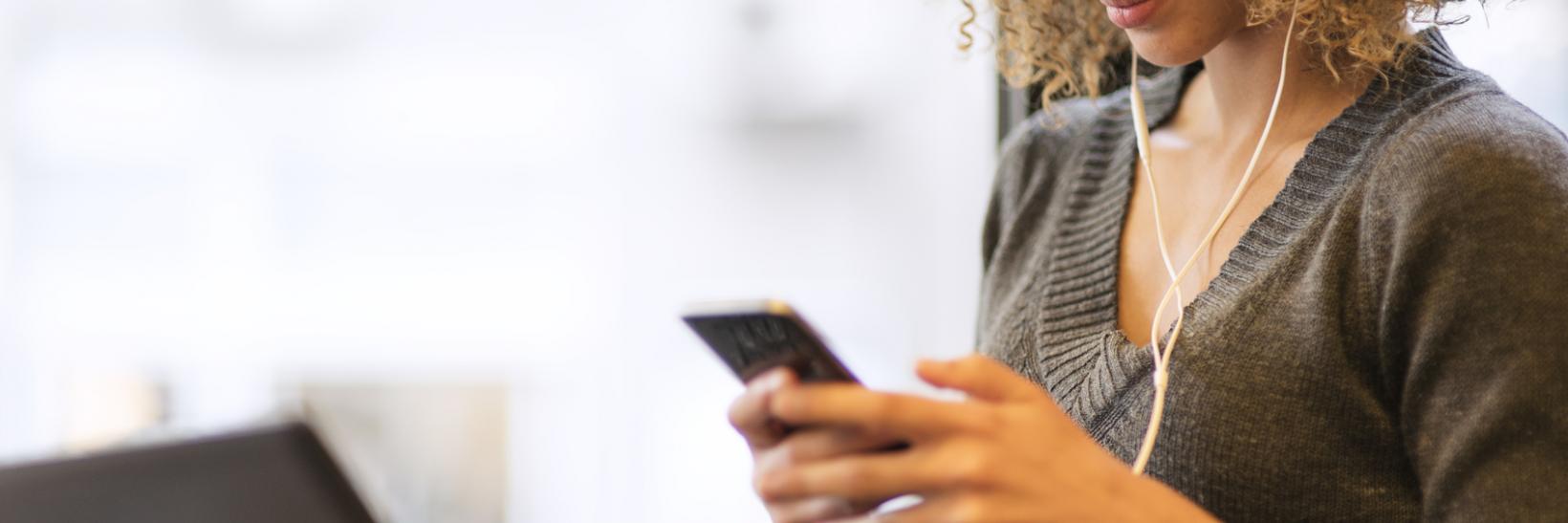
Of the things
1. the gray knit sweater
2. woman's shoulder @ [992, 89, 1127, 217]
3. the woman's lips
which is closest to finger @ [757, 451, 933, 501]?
the gray knit sweater

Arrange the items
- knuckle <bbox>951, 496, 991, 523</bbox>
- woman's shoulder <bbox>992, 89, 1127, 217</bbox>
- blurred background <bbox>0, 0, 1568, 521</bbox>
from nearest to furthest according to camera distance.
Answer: knuckle <bbox>951, 496, 991, 523</bbox> → woman's shoulder <bbox>992, 89, 1127, 217</bbox> → blurred background <bbox>0, 0, 1568, 521</bbox>

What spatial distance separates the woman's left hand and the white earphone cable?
0.21 m

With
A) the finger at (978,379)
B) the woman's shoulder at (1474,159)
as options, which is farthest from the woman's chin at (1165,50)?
the finger at (978,379)

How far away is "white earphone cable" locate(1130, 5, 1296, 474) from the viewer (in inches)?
28.1

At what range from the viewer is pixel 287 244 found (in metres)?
2.10

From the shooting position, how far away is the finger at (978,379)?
19.3 inches

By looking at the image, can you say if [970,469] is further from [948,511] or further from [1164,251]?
[1164,251]

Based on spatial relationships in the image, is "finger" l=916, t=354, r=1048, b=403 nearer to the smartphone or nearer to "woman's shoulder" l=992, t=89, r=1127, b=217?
the smartphone

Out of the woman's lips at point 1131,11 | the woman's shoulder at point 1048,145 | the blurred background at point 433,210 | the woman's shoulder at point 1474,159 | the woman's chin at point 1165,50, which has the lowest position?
A: the blurred background at point 433,210

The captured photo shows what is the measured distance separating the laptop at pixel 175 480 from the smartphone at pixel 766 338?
0.56 feet

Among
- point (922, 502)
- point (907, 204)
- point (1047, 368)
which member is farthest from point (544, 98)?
point (922, 502)

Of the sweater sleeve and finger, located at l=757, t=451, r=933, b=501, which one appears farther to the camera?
the sweater sleeve

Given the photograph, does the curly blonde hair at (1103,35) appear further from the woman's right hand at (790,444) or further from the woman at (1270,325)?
the woman's right hand at (790,444)

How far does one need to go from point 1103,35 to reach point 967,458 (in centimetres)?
68
